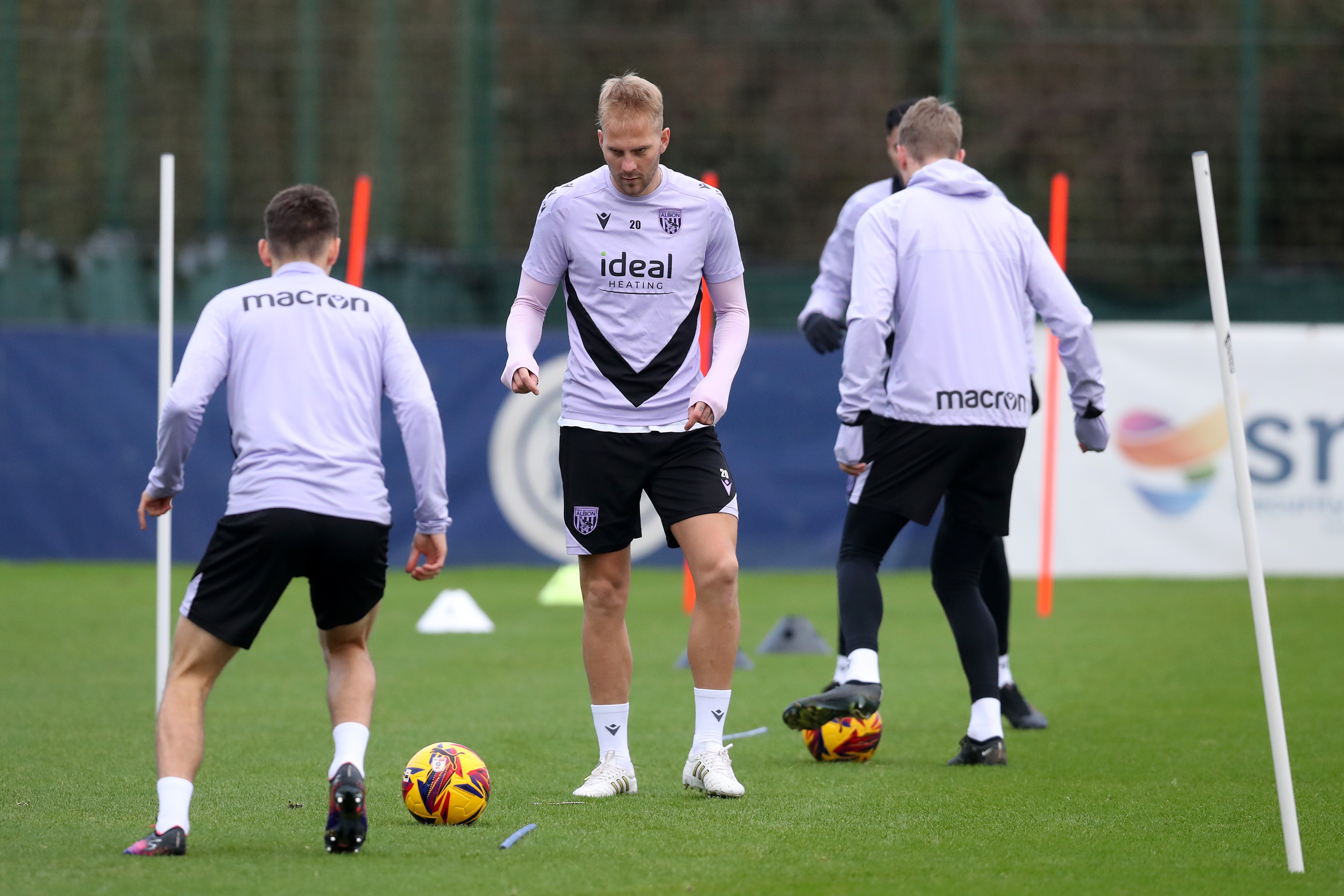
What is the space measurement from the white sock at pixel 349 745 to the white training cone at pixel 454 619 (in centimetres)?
550

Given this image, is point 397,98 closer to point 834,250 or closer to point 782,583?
point 782,583

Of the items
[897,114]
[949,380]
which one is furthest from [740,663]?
[949,380]

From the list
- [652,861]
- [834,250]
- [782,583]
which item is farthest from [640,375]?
[782,583]

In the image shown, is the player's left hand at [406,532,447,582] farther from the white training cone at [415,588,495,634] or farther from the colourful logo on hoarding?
the colourful logo on hoarding

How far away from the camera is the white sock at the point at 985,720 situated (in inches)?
231

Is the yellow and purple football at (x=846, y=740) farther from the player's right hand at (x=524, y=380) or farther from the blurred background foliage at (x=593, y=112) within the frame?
the blurred background foliage at (x=593, y=112)

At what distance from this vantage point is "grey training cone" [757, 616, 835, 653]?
894 centimetres

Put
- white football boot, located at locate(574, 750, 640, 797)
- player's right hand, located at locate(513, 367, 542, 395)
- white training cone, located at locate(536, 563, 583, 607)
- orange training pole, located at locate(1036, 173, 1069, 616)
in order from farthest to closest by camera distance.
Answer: white training cone, located at locate(536, 563, 583, 607) < orange training pole, located at locate(1036, 173, 1069, 616) < white football boot, located at locate(574, 750, 640, 797) < player's right hand, located at locate(513, 367, 542, 395)

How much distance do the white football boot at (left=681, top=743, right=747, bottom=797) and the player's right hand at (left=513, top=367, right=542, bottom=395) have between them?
1.18 meters

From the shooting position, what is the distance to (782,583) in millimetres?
12734

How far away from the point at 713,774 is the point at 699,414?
A: 3.46 ft

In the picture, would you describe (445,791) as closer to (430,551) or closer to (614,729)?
(614,729)

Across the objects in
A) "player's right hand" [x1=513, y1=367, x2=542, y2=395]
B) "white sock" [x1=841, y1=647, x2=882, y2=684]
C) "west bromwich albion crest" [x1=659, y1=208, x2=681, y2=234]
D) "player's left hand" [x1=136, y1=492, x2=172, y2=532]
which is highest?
"west bromwich albion crest" [x1=659, y1=208, x2=681, y2=234]

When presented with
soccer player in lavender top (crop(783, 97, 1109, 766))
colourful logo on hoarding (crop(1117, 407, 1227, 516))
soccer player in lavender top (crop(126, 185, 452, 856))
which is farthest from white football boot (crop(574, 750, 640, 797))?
colourful logo on hoarding (crop(1117, 407, 1227, 516))
